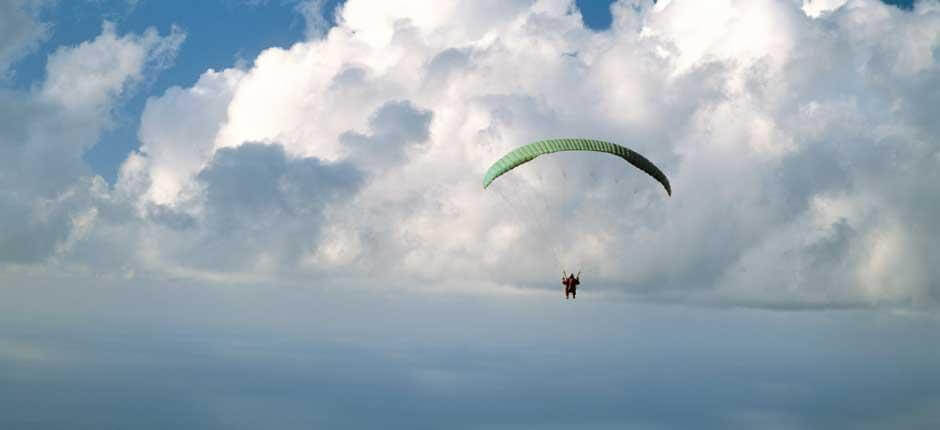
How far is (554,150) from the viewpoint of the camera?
4841cm

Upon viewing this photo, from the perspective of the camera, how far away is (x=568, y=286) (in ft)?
187

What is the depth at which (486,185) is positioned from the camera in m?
49.5

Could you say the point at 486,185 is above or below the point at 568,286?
above

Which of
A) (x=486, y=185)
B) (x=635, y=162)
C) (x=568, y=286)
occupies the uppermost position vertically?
(x=635, y=162)

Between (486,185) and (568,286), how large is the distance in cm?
1222

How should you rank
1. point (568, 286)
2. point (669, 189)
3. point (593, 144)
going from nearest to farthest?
point (593, 144)
point (669, 189)
point (568, 286)

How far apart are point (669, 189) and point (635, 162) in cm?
411

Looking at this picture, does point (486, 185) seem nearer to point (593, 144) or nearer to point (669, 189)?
point (593, 144)

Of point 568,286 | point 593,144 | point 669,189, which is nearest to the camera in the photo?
point 593,144

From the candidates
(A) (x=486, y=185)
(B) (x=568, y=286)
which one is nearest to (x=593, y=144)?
(A) (x=486, y=185)

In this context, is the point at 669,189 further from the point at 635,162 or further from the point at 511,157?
the point at 511,157

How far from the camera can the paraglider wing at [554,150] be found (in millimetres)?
48625

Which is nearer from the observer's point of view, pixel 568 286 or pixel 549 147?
pixel 549 147

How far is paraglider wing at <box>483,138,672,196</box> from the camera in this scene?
1914 inches
